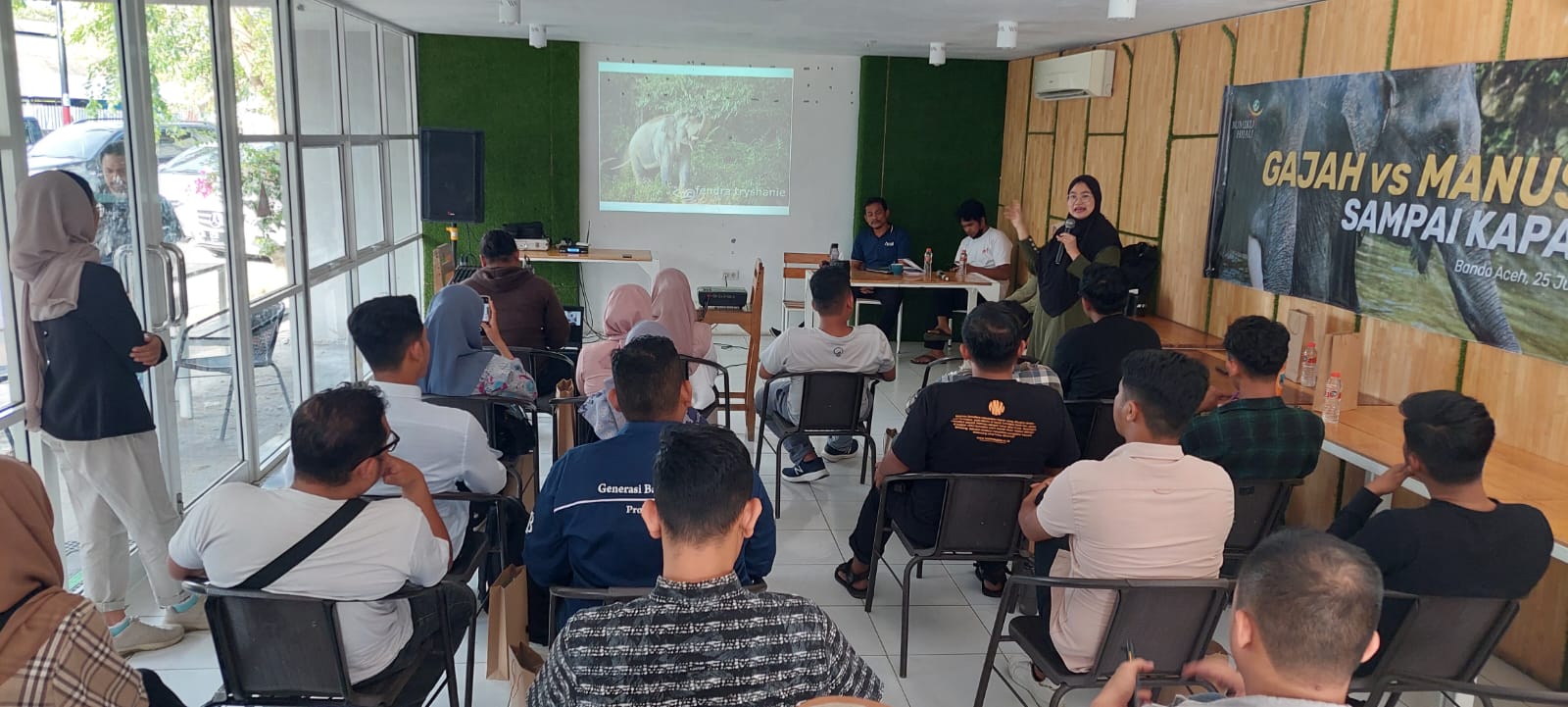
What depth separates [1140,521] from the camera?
2305 millimetres

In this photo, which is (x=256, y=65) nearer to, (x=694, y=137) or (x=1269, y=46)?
(x=694, y=137)

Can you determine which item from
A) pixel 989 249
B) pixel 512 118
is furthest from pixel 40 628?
pixel 512 118

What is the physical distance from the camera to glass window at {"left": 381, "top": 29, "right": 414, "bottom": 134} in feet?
24.3

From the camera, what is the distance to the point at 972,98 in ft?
27.8

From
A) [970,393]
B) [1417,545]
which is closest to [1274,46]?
[970,393]

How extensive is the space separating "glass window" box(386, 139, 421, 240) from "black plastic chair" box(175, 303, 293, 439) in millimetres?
2651

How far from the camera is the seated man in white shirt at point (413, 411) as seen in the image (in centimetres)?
270

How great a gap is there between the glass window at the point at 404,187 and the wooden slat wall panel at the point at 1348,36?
623cm

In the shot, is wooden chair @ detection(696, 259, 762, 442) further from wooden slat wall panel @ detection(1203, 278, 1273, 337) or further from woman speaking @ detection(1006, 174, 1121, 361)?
wooden slat wall panel @ detection(1203, 278, 1273, 337)

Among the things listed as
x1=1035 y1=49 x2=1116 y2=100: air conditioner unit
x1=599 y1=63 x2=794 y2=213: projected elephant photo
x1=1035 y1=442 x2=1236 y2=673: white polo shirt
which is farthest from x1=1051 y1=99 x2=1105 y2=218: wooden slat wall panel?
x1=1035 y1=442 x2=1236 y2=673: white polo shirt

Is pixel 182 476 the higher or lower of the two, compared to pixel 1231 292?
lower

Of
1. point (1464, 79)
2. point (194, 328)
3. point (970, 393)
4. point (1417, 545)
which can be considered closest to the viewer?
point (1417, 545)

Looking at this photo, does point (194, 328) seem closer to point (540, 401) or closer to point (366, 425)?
point (540, 401)

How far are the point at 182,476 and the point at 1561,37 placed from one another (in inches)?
215
